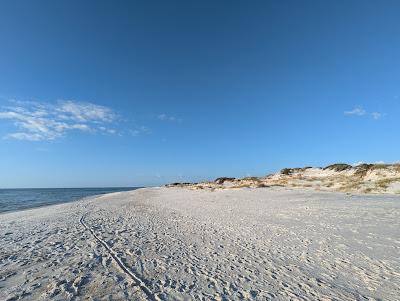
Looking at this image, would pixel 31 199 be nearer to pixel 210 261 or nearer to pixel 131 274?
pixel 131 274

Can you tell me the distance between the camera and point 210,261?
8.62 meters

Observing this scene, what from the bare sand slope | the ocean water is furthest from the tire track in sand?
the ocean water

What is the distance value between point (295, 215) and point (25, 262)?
1418cm

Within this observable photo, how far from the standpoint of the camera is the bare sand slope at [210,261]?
21.0 feet

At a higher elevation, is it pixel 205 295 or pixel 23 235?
pixel 23 235

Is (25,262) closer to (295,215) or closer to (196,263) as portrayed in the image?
(196,263)

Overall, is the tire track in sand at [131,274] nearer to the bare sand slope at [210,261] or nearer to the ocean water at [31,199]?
the bare sand slope at [210,261]

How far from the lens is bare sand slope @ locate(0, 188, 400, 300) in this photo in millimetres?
6395

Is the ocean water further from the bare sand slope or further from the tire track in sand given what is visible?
the tire track in sand

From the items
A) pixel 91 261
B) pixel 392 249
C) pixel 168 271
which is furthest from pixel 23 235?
pixel 392 249

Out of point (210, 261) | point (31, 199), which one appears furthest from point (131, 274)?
point (31, 199)

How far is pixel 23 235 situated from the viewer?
1320cm

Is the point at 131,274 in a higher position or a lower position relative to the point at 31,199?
lower

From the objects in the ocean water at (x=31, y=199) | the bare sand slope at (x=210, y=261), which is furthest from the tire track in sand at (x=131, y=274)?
the ocean water at (x=31, y=199)
